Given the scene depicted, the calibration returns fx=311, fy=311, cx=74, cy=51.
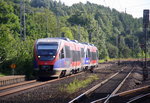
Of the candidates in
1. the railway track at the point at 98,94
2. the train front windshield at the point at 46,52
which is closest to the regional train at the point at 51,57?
the train front windshield at the point at 46,52

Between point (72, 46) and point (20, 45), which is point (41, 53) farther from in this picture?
point (20, 45)

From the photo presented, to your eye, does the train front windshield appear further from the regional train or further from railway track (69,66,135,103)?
railway track (69,66,135,103)

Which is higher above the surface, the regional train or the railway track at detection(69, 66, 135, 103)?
the regional train

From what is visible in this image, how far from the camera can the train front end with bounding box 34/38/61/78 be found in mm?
24531

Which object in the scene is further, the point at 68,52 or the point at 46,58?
the point at 68,52

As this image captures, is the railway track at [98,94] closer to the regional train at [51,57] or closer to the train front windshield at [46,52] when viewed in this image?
the regional train at [51,57]

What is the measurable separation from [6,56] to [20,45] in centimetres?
512

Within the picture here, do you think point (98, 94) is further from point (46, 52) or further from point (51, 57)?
point (46, 52)

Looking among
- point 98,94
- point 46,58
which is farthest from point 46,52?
point 98,94

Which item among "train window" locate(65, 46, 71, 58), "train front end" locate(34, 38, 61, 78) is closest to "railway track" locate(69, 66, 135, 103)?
"train front end" locate(34, 38, 61, 78)

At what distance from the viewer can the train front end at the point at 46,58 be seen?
80.5 feet

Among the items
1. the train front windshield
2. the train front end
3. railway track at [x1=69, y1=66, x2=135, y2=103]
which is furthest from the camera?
the train front windshield

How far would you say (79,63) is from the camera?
3491 cm

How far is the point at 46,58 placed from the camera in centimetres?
2469
